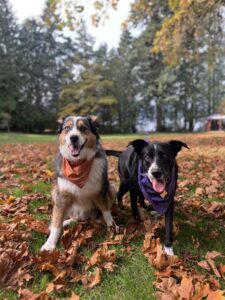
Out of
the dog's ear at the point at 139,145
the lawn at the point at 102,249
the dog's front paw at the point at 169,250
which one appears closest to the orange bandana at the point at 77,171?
the lawn at the point at 102,249

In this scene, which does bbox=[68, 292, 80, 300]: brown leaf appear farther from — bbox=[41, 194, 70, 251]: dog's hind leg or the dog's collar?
the dog's collar

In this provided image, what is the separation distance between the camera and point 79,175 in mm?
4395

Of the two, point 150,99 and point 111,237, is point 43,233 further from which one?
point 150,99

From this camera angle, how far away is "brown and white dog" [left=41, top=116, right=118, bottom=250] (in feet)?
14.4

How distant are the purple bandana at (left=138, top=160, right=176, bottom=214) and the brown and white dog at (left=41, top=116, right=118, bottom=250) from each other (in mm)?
621

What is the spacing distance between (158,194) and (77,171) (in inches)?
40.0

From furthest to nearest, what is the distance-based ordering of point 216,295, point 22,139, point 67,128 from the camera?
point 22,139, point 67,128, point 216,295

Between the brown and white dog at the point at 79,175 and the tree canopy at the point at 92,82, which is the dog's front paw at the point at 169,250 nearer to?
the brown and white dog at the point at 79,175

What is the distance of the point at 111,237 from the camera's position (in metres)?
4.16

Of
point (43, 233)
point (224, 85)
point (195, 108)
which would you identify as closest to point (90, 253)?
point (43, 233)

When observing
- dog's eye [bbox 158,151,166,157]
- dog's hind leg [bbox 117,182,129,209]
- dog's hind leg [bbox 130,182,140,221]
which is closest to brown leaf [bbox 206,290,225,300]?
dog's eye [bbox 158,151,166,157]

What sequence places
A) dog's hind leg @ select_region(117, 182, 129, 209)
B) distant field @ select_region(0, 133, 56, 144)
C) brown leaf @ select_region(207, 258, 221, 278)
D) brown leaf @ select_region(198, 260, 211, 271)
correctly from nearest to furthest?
brown leaf @ select_region(207, 258, 221, 278) < brown leaf @ select_region(198, 260, 211, 271) < dog's hind leg @ select_region(117, 182, 129, 209) < distant field @ select_region(0, 133, 56, 144)

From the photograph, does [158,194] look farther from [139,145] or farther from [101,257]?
[101,257]

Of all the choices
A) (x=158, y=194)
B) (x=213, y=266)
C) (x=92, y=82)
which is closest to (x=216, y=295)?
(x=213, y=266)
